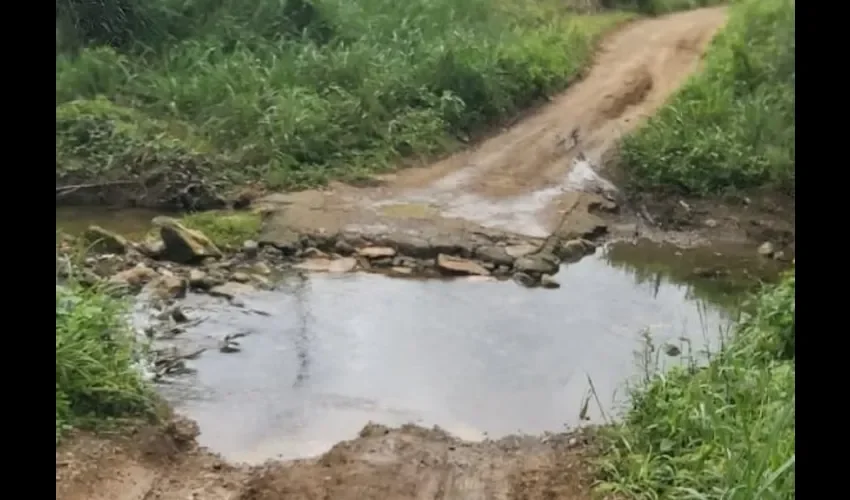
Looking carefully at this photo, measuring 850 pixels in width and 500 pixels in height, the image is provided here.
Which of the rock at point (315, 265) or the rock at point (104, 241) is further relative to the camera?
the rock at point (315, 265)

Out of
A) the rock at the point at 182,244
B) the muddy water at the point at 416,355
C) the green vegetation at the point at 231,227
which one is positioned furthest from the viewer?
the green vegetation at the point at 231,227

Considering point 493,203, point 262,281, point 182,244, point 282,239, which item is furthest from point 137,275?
point 493,203

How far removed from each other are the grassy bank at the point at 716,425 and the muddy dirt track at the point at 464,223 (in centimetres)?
10

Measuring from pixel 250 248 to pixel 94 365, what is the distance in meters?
1.01

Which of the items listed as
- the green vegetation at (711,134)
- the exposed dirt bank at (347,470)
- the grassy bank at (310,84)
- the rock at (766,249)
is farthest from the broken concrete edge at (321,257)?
the exposed dirt bank at (347,470)

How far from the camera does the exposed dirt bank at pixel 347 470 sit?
1.62 m

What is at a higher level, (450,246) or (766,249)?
(766,249)

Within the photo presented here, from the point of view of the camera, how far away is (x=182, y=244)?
2588 millimetres

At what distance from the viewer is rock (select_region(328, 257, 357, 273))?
2676 millimetres

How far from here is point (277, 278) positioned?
2592 millimetres

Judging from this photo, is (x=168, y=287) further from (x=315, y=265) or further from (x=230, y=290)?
(x=315, y=265)

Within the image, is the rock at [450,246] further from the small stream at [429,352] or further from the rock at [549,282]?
the rock at [549,282]

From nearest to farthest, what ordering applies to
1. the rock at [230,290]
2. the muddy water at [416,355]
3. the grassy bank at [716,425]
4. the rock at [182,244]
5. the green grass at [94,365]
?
the grassy bank at [716,425], the green grass at [94,365], the muddy water at [416,355], the rock at [230,290], the rock at [182,244]
